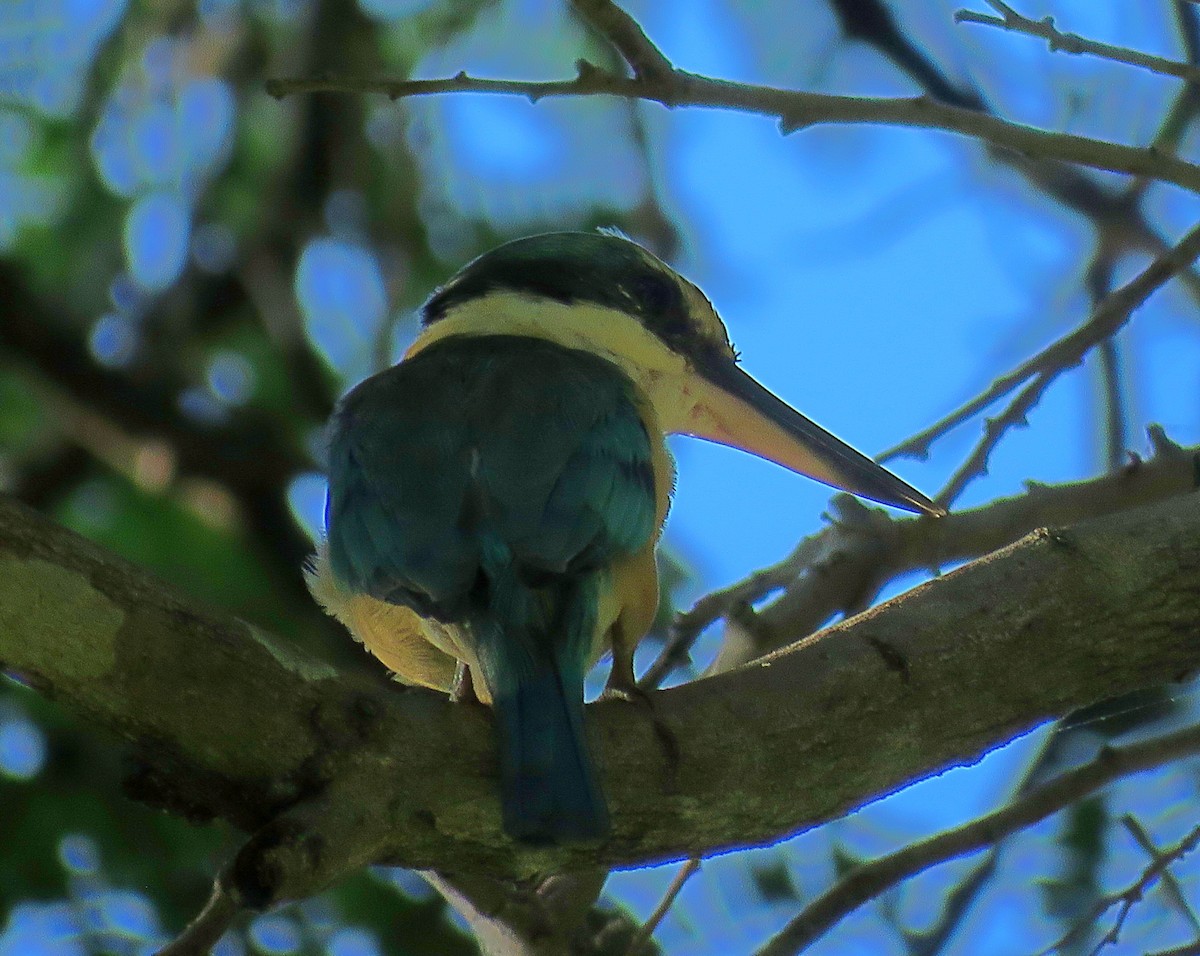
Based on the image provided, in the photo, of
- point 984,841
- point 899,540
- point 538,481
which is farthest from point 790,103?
point 984,841

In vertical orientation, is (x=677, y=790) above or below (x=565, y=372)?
below

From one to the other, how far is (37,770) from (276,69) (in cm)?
272

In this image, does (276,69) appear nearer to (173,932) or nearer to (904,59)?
(904,59)

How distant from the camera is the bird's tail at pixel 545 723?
2189mm

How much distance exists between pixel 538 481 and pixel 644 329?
108cm

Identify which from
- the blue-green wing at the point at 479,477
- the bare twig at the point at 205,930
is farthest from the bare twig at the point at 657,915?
the bare twig at the point at 205,930

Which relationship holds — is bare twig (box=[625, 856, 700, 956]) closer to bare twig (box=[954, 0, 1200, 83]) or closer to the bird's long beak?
the bird's long beak

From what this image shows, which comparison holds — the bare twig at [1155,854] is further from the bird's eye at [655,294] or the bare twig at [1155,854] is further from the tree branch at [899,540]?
the bird's eye at [655,294]

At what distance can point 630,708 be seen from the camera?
244 cm

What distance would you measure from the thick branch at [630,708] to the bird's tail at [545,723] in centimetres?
5

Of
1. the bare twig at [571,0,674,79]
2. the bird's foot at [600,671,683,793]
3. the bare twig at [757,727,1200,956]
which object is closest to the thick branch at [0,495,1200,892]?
the bird's foot at [600,671,683,793]

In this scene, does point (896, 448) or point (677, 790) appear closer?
point (677, 790)

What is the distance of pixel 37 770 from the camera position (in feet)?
14.0

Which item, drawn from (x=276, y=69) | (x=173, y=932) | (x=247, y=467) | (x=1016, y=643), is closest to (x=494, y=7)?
(x=276, y=69)
